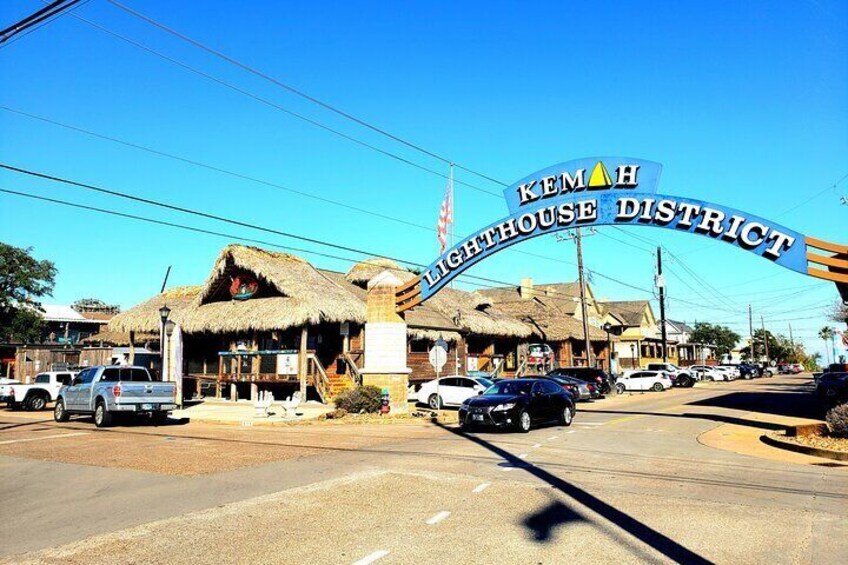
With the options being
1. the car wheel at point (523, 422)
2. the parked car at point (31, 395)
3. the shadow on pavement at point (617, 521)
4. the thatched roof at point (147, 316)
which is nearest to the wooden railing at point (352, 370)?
the thatched roof at point (147, 316)

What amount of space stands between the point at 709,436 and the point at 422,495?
11.5 meters

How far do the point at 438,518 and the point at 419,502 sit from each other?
0.97 m

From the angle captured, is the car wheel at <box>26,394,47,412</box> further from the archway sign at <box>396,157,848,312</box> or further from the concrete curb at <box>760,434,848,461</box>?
the concrete curb at <box>760,434,848,461</box>

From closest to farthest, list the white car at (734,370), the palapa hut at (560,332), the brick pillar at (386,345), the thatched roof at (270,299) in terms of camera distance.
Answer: the brick pillar at (386,345) < the thatched roof at (270,299) < the palapa hut at (560,332) < the white car at (734,370)

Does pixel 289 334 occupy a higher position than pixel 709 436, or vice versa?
pixel 289 334

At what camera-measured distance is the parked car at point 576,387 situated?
32.6 metres

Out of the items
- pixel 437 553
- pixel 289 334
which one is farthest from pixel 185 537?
pixel 289 334

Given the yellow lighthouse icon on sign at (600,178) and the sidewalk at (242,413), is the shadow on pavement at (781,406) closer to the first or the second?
the yellow lighthouse icon on sign at (600,178)

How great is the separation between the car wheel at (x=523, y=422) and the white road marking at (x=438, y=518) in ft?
33.0

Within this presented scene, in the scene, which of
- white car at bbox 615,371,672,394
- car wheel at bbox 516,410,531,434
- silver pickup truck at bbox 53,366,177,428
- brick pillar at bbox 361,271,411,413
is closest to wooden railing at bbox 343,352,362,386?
brick pillar at bbox 361,271,411,413

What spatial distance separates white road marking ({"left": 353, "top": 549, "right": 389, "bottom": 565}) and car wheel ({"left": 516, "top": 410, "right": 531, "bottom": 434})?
1189 cm

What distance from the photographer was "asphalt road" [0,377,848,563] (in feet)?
22.6

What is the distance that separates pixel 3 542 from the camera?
293 inches

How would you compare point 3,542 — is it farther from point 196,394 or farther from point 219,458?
point 196,394
